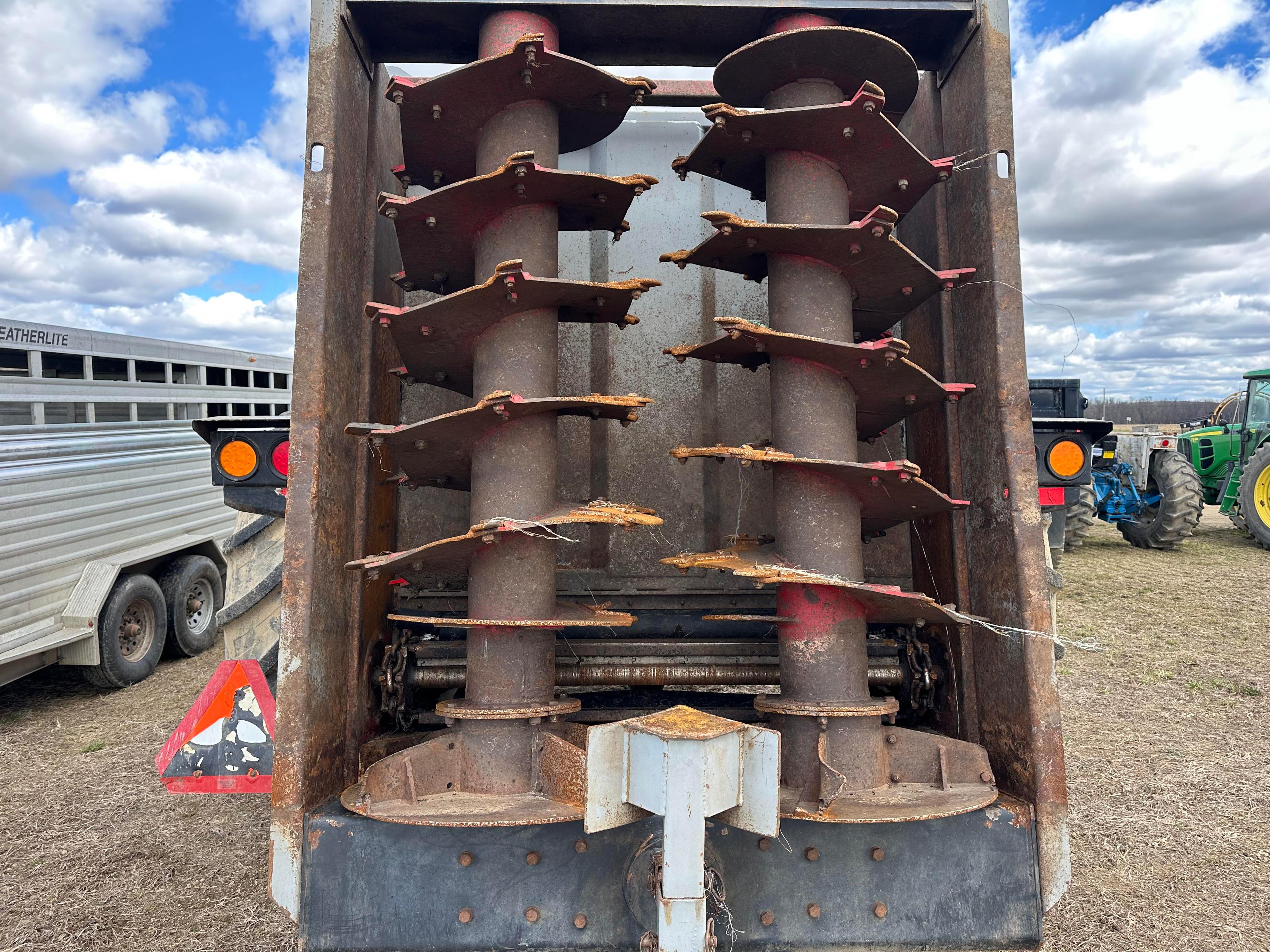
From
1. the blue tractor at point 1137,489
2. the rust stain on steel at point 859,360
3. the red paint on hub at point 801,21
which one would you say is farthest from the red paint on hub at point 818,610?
the blue tractor at point 1137,489

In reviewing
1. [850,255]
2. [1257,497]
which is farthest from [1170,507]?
[850,255]

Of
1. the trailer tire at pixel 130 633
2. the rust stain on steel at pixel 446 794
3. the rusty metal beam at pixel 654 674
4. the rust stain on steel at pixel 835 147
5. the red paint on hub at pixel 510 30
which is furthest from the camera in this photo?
the trailer tire at pixel 130 633

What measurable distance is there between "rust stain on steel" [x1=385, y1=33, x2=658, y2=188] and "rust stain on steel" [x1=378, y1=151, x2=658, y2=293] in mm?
186

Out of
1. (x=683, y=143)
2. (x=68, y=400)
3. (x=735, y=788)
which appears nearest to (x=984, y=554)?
(x=735, y=788)

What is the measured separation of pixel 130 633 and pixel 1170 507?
1220cm

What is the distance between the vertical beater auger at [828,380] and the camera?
1894 mm

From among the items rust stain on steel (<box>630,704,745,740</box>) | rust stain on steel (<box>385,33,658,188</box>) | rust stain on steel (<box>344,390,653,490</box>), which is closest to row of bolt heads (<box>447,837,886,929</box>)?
rust stain on steel (<box>630,704,745,740</box>)

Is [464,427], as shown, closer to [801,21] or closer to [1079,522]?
[801,21]

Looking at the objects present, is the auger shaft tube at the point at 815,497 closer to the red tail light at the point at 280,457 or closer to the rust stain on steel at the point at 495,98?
the rust stain on steel at the point at 495,98

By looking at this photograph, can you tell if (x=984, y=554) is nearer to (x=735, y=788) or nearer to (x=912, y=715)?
(x=912, y=715)

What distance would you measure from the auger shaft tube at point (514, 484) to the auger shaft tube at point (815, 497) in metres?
0.57

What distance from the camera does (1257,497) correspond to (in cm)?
1128

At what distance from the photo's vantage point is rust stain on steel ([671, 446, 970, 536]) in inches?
73.4

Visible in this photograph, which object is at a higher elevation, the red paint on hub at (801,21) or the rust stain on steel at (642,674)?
the red paint on hub at (801,21)
